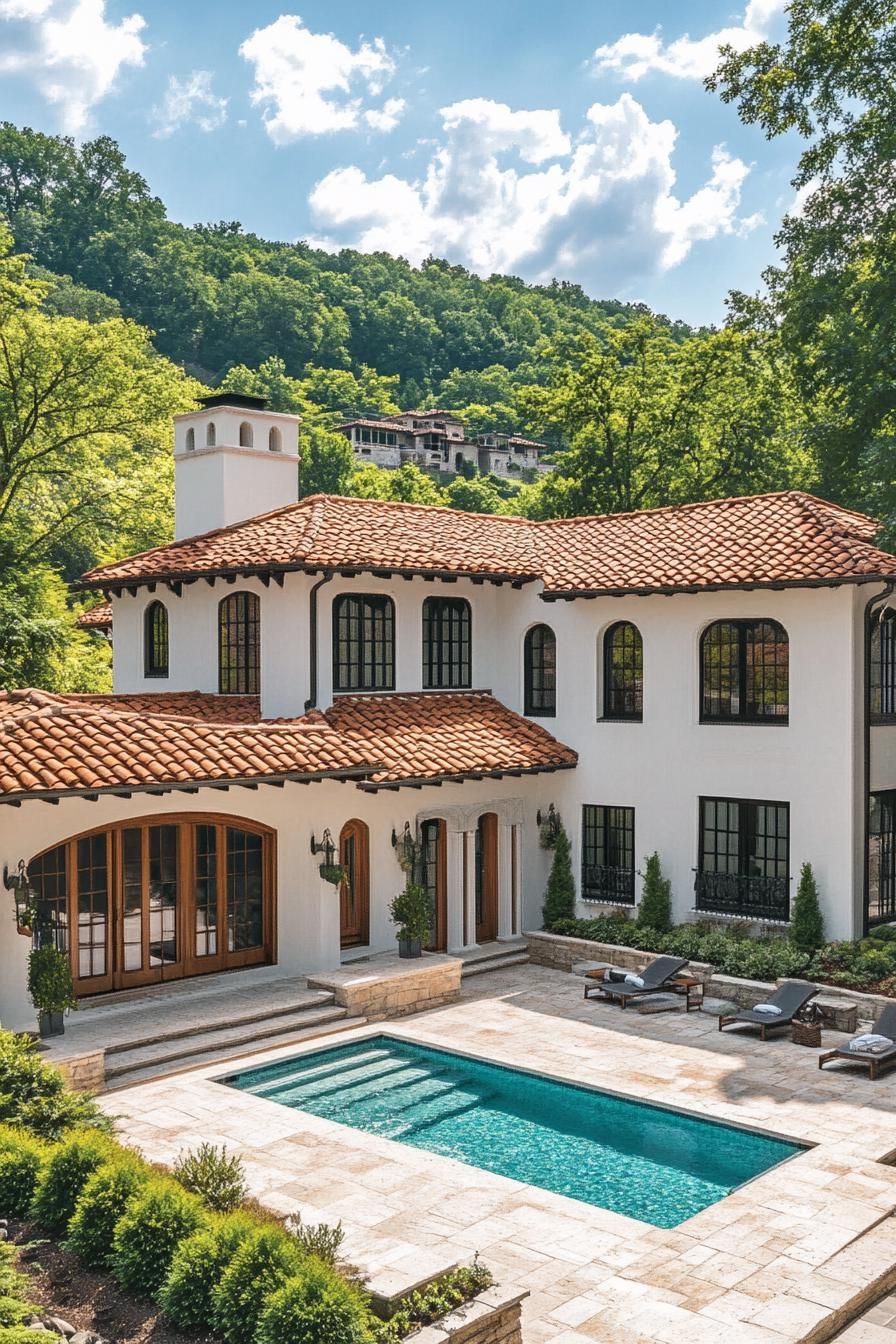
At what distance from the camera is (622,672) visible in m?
A: 21.9

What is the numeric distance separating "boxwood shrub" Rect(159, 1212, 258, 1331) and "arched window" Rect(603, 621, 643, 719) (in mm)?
14647

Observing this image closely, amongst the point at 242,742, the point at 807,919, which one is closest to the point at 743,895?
the point at 807,919

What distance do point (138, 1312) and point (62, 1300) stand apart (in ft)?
2.01

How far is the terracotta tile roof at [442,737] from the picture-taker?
19.2 meters

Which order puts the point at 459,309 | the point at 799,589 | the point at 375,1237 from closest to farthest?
the point at 375,1237 → the point at 799,589 → the point at 459,309

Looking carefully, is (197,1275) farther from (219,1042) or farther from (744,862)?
(744,862)

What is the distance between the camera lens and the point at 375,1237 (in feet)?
32.9

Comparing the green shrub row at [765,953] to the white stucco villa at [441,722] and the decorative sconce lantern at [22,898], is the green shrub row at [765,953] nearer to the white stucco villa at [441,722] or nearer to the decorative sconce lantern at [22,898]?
the white stucco villa at [441,722]

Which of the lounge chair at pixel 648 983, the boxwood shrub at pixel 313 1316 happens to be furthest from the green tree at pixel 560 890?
the boxwood shrub at pixel 313 1316

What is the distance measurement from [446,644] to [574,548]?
3.38m

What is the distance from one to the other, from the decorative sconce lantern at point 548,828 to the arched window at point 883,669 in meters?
6.11

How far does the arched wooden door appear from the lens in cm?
1931

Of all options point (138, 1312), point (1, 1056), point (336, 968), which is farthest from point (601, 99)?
point (138, 1312)

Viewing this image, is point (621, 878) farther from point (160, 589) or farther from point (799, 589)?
point (160, 589)
